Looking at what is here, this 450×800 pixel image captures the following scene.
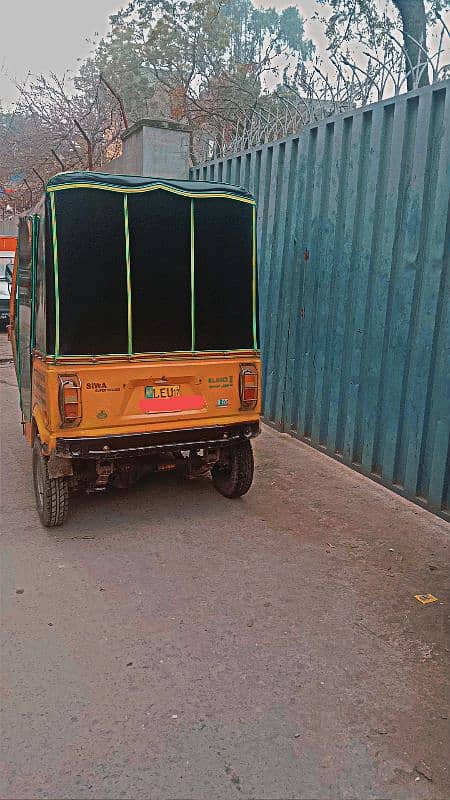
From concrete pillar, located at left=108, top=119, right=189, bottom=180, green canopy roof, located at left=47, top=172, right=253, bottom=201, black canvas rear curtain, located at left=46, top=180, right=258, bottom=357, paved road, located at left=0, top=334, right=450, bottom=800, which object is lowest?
paved road, located at left=0, top=334, right=450, bottom=800

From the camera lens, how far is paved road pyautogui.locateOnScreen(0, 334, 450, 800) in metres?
2.38

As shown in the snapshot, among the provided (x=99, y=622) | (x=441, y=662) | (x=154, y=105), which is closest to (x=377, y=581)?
(x=441, y=662)

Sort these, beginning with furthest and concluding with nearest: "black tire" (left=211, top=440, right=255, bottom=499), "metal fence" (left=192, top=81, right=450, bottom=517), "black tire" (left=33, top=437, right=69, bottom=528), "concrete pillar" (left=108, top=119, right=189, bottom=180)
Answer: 1. "concrete pillar" (left=108, top=119, right=189, bottom=180)
2. "black tire" (left=211, top=440, right=255, bottom=499)
3. "black tire" (left=33, top=437, right=69, bottom=528)
4. "metal fence" (left=192, top=81, right=450, bottom=517)

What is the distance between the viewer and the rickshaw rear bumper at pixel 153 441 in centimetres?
396

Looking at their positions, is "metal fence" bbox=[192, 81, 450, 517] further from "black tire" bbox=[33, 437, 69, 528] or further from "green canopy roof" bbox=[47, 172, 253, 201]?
"black tire" bbox=[33, 437, 69, 528]

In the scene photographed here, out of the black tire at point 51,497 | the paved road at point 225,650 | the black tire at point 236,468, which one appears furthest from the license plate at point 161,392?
the paved road at point 225,650

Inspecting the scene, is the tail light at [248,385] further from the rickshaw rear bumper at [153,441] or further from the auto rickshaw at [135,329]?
the rickshaw rear bumper at [153,441]

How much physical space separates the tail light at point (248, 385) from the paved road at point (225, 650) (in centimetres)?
95

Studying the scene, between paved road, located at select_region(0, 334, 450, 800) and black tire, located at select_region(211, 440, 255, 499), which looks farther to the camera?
black tire, located at select_region(211, 440, 255, 499)

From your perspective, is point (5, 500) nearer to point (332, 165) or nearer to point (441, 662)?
point (441, 662)

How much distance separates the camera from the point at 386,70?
453cm

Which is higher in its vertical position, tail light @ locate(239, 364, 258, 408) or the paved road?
tail light @ locate(239, 364, 258, 408)

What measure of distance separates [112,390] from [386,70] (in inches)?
125

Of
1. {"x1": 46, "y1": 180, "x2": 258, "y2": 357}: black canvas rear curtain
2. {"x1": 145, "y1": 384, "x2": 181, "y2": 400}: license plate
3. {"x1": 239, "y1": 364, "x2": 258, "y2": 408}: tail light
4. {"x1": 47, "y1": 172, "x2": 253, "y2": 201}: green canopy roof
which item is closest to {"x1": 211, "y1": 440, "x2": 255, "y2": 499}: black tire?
{"x1": 239, "y1": 364, "x2": 258, "y2": 408}: tail light
